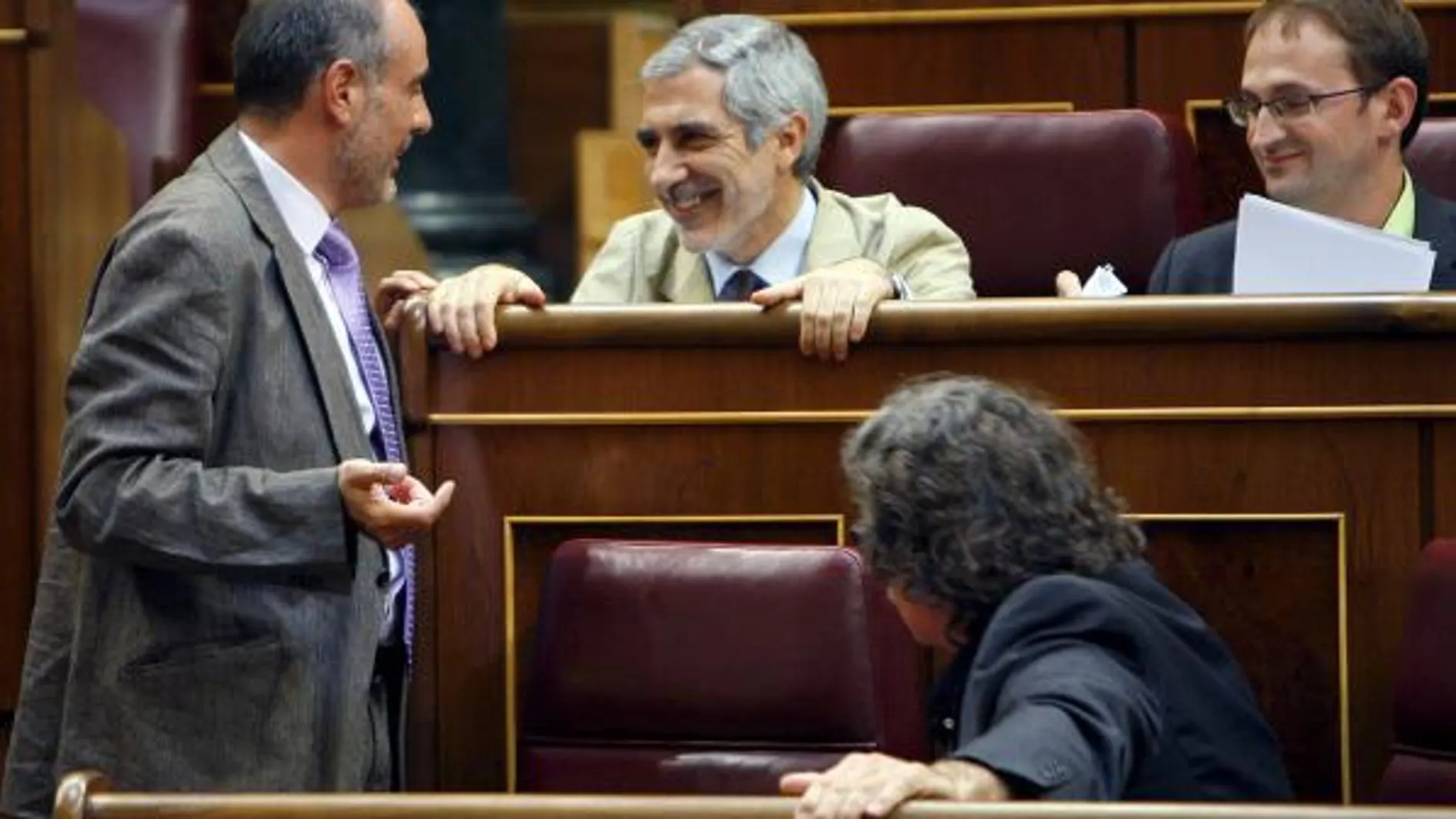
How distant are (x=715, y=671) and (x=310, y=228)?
0.25 meters

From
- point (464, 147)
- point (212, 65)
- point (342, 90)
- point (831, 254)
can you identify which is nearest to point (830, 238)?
point (831, 254)

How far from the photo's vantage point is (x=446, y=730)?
1.33m

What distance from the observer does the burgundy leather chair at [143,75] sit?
1.78m

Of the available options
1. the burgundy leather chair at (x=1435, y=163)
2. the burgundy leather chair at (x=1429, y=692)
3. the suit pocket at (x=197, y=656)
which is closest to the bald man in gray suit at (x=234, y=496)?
the suit pocket at (x=197, y=656)

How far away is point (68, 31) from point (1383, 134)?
688mm

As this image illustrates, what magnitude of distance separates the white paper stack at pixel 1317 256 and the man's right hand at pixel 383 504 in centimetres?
41

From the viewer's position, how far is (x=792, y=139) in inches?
60.3

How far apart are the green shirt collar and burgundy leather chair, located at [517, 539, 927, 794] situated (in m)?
0.39

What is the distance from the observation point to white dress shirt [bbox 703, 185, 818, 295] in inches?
59.1

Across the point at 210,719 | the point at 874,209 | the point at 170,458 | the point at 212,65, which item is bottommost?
the point at 210,719

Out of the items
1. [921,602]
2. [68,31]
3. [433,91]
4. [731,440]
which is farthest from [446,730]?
[433,91]

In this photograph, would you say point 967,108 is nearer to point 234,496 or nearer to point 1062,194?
point 1062,194

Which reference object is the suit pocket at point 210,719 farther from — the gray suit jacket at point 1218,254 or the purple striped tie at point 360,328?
the gray suit jacket at point 1218,254

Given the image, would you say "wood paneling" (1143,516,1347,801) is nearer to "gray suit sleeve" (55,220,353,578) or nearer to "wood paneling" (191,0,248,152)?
"gray suit sleeve" (55,220,353,578)
